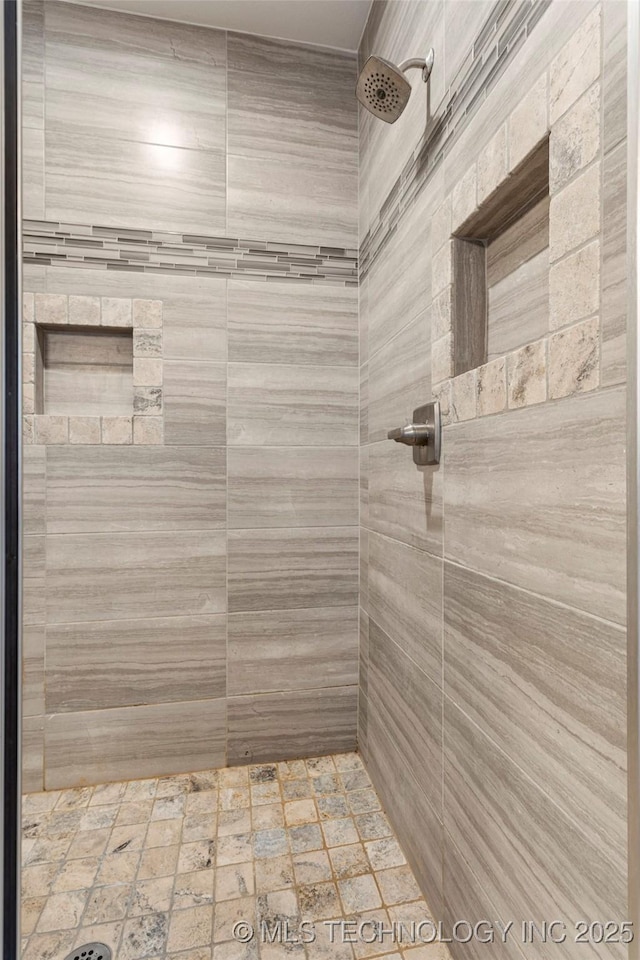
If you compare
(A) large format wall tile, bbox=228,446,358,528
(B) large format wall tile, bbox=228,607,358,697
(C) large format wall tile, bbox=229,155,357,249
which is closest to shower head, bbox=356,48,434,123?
(C) large format wall tile, bbox=229,155,357,249

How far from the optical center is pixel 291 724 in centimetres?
177

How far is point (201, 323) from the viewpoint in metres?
1.69

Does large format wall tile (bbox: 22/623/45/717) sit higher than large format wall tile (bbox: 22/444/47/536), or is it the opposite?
large format wall tile (bbox: 22/444/47/536)

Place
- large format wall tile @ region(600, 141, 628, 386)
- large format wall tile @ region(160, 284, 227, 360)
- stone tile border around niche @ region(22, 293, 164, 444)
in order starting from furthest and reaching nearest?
large format wall tile @ region(160, 284, 227, 360), stone tile border around niche @ region(22, 293, 164, 444), large format wall tile @ region(600, 141, 628, 386)

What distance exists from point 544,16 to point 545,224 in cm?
27

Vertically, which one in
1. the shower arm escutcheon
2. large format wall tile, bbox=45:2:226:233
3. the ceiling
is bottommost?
the shower arm escutcheon

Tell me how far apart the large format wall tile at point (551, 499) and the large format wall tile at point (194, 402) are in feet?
3.16

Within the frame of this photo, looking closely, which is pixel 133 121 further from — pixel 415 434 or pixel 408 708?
pixel 408 708

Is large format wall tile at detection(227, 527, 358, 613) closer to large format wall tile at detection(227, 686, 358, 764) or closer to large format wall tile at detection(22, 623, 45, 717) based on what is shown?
large format wall tile at detection(227, 686, 358, 764)

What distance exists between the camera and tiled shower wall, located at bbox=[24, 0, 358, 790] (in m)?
1.60

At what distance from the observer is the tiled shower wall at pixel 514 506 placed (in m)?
0.61

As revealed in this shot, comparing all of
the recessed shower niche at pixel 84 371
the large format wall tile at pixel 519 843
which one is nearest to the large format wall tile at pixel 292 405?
the recessed shower niche at pixel 84 371

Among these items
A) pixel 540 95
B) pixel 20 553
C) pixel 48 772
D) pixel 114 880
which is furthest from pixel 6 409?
pixel 48 772

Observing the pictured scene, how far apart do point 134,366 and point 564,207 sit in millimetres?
1356
